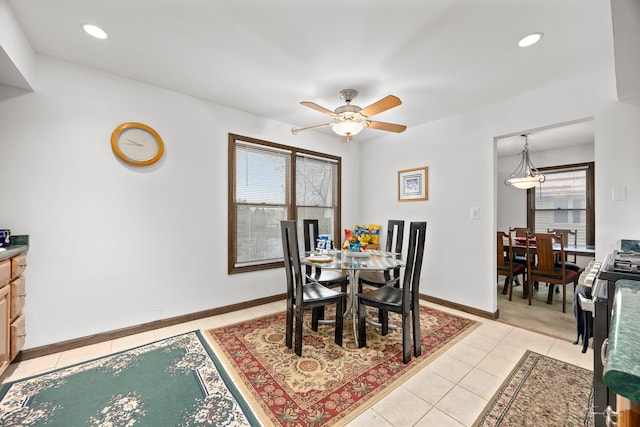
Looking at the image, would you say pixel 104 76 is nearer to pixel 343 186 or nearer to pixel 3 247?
pixel 3 247

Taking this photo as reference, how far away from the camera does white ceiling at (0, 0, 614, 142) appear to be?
173 cm

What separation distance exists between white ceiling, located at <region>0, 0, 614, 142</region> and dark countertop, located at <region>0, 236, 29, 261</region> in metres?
1.52

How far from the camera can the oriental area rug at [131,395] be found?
62.3 inches

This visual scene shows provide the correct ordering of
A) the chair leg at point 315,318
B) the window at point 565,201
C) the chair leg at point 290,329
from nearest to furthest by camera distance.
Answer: the chair leg at point 290,329 < the chair leg at point 315,318 < the window at point 565,201

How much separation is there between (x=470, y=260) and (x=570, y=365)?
1.35 m

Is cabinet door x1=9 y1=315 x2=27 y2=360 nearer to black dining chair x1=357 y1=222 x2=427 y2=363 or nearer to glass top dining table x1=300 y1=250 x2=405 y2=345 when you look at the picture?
glass top dining table x1=300 y1=250 x2=405 y2=345

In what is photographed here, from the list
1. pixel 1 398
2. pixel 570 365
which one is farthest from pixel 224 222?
pixel 570 365

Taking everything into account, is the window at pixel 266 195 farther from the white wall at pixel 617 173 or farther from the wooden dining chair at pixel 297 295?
the white wall at pixel 617 173

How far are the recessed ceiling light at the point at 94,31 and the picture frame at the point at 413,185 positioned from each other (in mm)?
3592

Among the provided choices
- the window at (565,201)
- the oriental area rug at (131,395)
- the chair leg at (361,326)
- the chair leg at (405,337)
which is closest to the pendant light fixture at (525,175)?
the window at (565,201)

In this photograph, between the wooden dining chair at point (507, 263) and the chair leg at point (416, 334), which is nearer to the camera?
the chair leg at point (416, 334)

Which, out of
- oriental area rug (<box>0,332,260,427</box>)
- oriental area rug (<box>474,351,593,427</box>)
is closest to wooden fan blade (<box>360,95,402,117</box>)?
oriental area rug (<box>474,351,593,427</box>)

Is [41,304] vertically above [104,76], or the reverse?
[104,76]

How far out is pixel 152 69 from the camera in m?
2.46
